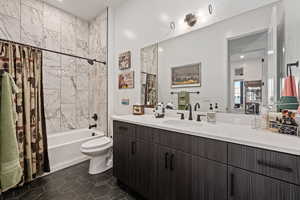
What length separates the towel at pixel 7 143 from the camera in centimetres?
94

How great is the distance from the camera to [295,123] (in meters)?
0.94

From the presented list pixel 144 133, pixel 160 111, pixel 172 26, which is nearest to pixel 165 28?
pixel 172 26

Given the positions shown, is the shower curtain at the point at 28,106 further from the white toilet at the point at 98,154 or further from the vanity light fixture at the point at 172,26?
the vanity light fixture at the point at 172,26

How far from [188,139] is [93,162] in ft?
5.46

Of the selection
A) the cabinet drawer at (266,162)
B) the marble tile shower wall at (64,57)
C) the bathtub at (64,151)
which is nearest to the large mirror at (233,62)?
the cabinet drawer at (266,162)

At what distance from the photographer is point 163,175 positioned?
1297 millimetres

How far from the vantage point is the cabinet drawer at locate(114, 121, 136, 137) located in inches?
63.0

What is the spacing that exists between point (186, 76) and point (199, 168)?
1085mm

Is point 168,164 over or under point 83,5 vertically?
under

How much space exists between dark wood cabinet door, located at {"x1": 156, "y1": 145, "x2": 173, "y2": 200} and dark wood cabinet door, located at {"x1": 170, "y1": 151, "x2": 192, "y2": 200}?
4 cm

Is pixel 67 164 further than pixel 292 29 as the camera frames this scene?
Yes

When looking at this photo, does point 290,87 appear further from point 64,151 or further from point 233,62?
point 64,151

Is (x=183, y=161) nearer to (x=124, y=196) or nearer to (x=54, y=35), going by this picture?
(x=124, y=196)

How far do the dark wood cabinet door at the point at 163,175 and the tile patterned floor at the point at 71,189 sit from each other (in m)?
0.51
